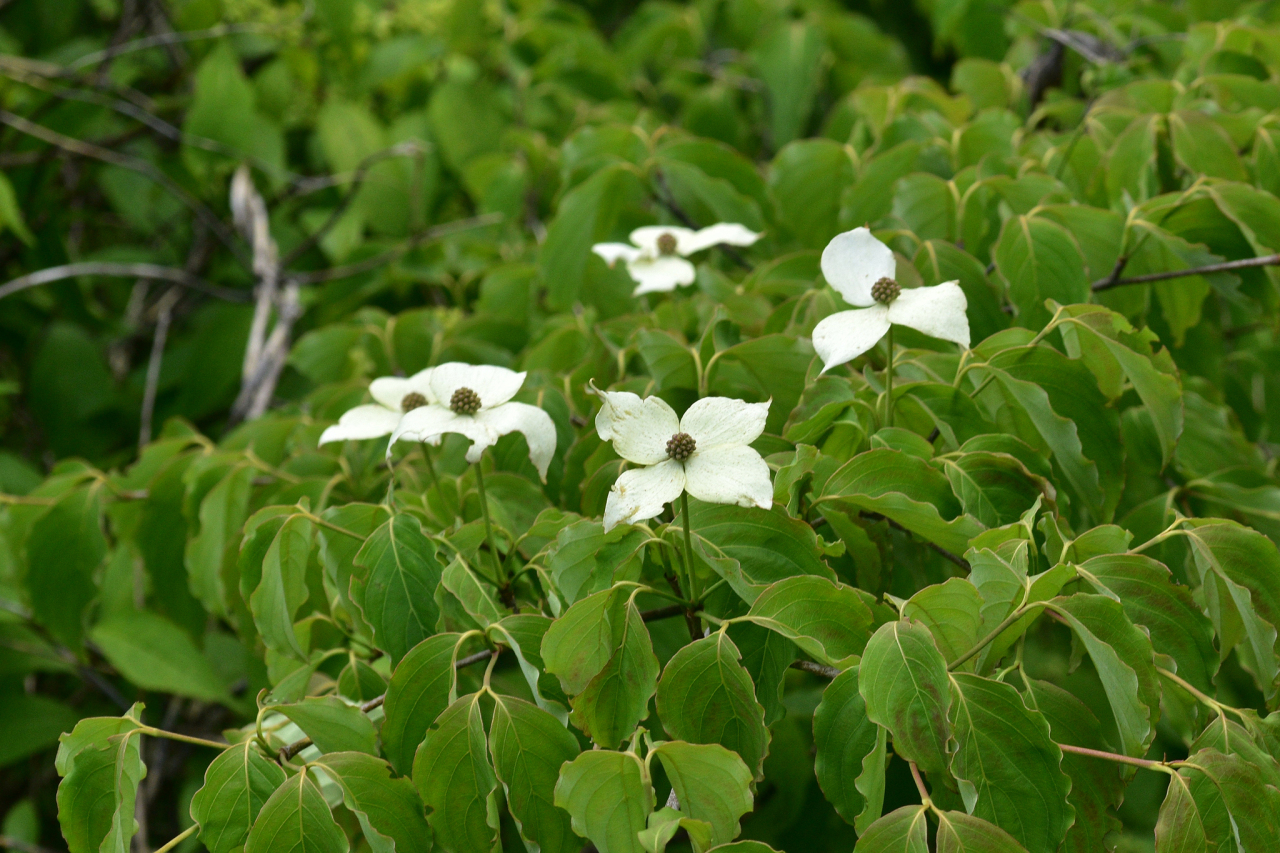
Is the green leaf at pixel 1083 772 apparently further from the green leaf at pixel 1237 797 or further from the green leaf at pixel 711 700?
the green leaf at pixel 711 700

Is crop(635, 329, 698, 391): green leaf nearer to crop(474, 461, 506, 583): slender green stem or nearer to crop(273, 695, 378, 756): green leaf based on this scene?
crop(474, 461, 506, 583): slender green stem

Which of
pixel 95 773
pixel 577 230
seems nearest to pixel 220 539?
pixel 95 773

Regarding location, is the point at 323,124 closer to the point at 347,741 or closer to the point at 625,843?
the point at 347,741

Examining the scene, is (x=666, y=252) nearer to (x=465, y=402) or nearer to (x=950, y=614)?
(x=465, y=402)

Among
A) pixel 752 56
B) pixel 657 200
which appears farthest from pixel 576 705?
pixel 752 56

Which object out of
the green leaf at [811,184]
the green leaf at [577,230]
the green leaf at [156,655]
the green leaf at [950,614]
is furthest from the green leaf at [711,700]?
the green leaf at [156,655]

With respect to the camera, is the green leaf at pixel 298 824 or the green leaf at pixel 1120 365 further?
the green leaf at pixel 1120 365
